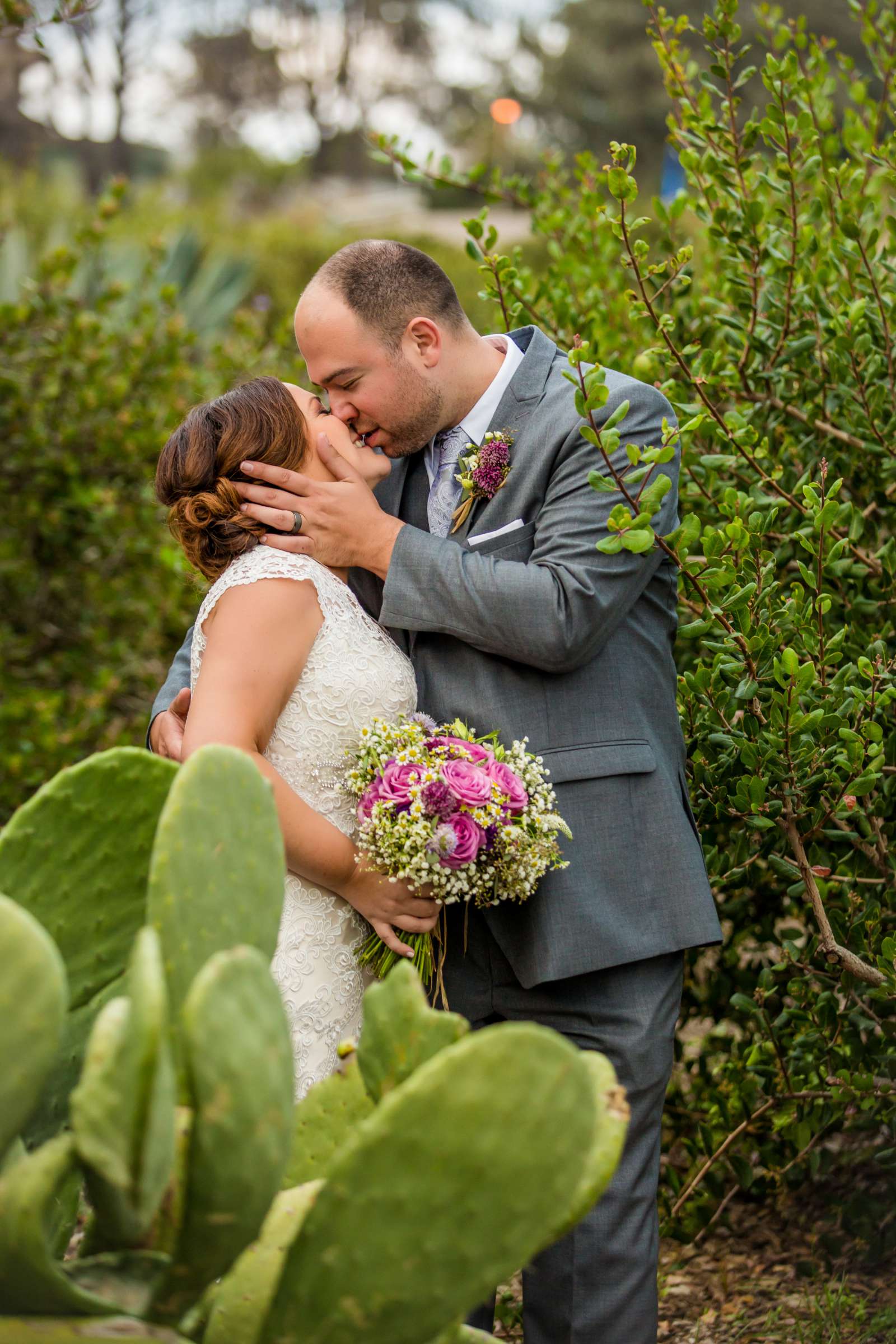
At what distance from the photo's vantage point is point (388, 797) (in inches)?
82.7

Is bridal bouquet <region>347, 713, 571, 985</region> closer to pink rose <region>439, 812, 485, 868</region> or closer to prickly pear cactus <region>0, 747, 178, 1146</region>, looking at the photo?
pink rose <region>439, 812, 485, 868</region>

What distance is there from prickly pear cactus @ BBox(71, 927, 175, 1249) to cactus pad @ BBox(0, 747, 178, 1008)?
0.38m

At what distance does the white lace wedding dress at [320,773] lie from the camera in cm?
234

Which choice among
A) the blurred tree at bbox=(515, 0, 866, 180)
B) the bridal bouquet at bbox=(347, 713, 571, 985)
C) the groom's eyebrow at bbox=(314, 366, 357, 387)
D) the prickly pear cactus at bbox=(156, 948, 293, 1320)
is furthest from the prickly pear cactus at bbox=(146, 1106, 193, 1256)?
the blurred tree at bbox=(515, 0, 866, 180)

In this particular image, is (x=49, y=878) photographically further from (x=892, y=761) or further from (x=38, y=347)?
(x=38, y=347)

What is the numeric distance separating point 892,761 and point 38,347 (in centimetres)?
378

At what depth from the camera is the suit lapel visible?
2494 mm

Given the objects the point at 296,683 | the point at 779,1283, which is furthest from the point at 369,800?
the point at 779,1283

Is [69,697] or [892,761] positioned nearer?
[892,761]

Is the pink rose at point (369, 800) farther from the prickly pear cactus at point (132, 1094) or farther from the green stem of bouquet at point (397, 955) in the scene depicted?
the prickly pear cactus at point (132, 1094)

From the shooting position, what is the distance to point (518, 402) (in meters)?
2.53

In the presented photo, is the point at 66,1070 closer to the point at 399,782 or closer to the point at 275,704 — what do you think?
the point at 399,782

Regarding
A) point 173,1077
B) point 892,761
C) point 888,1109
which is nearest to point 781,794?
point 892,761

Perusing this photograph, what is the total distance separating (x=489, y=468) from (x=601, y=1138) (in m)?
1.51
